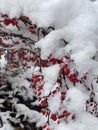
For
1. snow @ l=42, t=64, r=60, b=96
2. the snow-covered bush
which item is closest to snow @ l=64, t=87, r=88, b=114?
the snow-covered bush

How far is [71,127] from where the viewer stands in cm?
308

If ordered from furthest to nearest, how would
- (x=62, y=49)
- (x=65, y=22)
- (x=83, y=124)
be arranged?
(x=83, y=124)
(x=65, y=22)
(x=62, y=49)

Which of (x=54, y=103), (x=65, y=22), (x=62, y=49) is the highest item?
(x=65, y=22)

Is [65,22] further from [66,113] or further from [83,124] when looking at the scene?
[83,124]

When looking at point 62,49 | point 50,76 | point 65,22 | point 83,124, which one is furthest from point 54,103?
point 65,22

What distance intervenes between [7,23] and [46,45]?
479 millimetres

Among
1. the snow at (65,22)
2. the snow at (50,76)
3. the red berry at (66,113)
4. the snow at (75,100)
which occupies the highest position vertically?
the snow at (65,22)

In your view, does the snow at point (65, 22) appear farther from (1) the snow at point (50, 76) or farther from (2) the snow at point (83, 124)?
(2) the snow at point (83, 124)

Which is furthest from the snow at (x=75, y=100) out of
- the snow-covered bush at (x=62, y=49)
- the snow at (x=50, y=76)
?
the snow at (x=50, y=76)

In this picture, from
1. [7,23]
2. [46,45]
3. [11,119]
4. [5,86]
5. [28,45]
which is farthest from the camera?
[5,86]

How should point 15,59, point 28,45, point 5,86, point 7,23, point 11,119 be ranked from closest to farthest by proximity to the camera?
point 7,23, point 28,45, point 15,59, point 11,119, point 5,86

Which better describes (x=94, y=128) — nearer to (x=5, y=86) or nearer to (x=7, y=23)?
(x=7, y=23)

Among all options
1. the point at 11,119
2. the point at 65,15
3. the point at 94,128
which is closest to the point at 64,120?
the point at 94,128

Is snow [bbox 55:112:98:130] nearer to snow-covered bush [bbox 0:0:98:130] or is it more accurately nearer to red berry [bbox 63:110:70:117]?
snow-covered bush [bbox 0:0:98:130]
